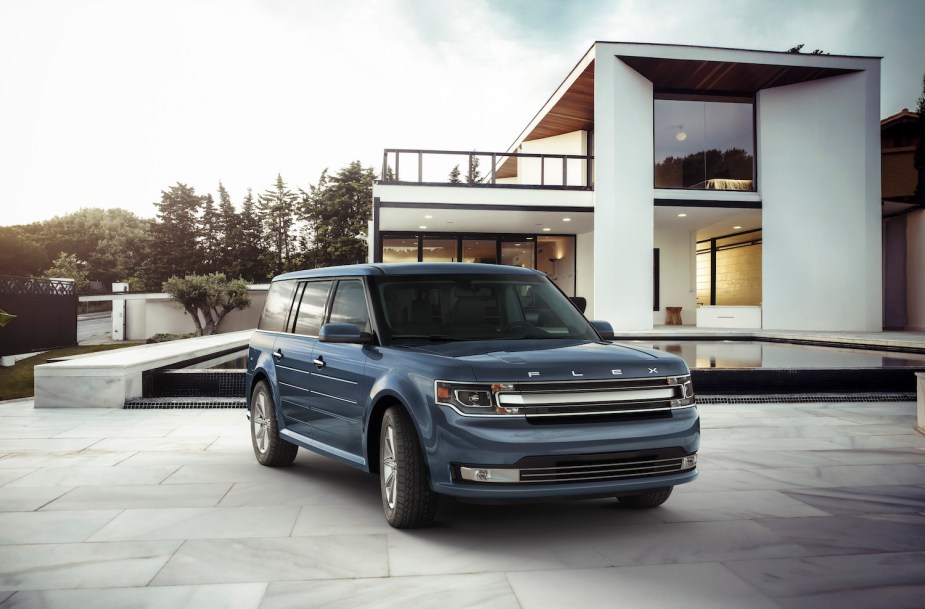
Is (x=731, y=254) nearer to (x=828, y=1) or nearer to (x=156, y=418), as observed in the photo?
(x=156, y=418)

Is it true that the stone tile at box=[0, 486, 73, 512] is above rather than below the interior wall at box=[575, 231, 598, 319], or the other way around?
below

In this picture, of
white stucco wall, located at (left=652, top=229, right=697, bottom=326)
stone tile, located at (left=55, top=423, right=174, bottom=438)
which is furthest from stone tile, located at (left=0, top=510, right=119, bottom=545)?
white stucco wall, located at (left=652, top=229, right=697, bottom=326)

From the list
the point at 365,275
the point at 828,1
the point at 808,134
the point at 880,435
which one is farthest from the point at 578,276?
the point at 828,1

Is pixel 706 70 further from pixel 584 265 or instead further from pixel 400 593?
pixel 400 593

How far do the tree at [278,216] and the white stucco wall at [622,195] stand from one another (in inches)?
2355

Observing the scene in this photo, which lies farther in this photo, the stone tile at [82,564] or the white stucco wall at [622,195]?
the white stucco wall at [622,195]

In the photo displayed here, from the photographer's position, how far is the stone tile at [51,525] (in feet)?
14.6

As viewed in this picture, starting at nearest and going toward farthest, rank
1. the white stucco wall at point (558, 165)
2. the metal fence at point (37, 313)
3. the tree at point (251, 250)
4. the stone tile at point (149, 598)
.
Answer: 1. the stone tile at point (149, 598)
2. the white stucco wall at point (558, 165)
3. the metal fence at point (37, 313)
4. the tree at point (251, 250)

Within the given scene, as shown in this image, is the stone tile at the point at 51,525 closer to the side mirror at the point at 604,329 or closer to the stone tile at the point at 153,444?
the stone tile at the point at 153,444

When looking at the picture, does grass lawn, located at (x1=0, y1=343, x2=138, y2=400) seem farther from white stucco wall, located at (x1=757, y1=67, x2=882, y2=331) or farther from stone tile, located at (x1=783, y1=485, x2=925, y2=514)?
white stucco wall, located at (x1=757, y1=67, x2=882, y2=331)

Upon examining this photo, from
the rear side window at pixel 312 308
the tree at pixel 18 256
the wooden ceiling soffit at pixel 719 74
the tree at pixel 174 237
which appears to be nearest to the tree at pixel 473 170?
the wooden ceiling soffit at pixel 719 74

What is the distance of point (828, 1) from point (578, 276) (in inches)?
2151

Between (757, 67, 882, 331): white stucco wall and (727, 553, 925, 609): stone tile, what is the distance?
20.9 metres

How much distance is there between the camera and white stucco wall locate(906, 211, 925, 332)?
26.4 m
